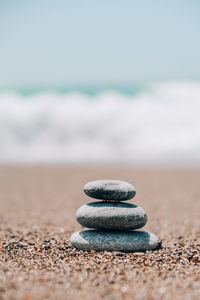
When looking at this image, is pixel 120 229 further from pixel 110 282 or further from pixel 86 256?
pixel 110 282

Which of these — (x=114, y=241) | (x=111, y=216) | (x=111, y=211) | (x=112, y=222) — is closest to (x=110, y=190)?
(x=111, y=211)

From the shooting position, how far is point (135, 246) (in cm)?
1001

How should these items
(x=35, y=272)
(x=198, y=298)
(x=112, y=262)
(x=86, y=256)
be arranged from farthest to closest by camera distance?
(x=86, y=256), (x=112, y=262), (x=35, y=272), (x=198, y=298)

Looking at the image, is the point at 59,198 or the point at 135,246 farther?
the point at 59,198

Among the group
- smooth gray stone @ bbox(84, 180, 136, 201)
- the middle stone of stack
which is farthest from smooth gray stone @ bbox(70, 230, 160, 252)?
smooth gray stone @ bbox(84, 180, 136, 201)

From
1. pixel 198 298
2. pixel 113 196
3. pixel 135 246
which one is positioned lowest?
pixel 198 298

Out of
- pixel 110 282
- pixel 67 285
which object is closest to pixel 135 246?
pixel 110 282

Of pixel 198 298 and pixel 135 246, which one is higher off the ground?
pixel 135 246

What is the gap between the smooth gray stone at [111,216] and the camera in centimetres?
1000

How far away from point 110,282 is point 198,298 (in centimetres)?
196

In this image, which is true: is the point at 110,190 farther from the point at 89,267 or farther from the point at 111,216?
the point at 89,267

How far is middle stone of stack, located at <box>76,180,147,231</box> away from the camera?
32.9ft

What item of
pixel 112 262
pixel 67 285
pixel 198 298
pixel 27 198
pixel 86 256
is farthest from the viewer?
pixel 27 198

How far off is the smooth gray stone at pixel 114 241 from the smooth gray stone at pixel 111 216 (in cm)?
25
